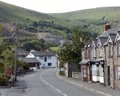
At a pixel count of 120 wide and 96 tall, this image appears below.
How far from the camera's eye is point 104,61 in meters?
53.3

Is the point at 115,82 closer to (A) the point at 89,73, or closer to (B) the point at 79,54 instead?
(A) the point at 89,73

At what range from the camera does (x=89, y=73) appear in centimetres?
6338

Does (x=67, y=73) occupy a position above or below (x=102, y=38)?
below

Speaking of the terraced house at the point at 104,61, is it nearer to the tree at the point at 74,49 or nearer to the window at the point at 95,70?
the window at the point at 95,70

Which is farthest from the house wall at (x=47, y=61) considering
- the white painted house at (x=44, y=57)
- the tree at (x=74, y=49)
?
the tree at (x=74, y=49)

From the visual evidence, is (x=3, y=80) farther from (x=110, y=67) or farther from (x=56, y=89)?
(x=110, y=67)

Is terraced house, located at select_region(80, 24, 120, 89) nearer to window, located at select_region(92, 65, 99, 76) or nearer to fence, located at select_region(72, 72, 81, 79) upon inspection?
window, located at select_region(92, 65, 99, 76)

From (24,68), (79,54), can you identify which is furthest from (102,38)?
(24,68)

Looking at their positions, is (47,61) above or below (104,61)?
below

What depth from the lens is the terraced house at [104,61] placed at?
47438mm

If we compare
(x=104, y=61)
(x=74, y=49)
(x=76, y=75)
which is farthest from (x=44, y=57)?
(x=104, y=61)

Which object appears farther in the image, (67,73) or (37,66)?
(37,66)

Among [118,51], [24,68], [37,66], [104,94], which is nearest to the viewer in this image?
[104,94]

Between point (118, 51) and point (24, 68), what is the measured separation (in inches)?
2678
